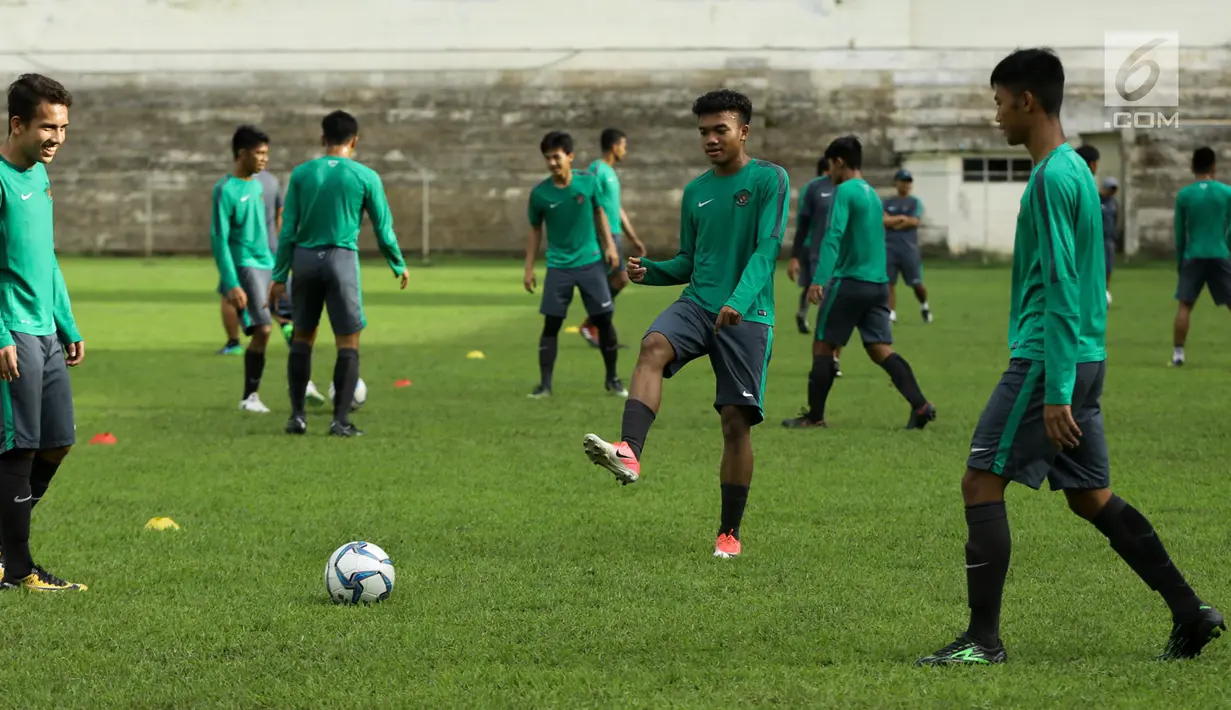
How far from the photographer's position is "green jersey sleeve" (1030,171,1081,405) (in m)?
4.77

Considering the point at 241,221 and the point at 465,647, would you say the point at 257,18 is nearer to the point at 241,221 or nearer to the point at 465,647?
the point at 241,221

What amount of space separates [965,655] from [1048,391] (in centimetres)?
90

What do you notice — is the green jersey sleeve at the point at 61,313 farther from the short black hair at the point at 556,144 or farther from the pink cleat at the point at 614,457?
the short black hair at the point at 556,144

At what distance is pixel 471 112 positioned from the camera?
40.8 metres

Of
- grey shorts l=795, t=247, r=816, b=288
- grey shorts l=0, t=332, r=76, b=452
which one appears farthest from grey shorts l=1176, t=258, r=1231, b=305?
grey shorts l=0, t=332, r=76, b=452

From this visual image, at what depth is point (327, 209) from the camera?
1073 centimetres

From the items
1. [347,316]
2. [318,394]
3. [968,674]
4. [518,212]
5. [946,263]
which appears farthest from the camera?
[518,212]

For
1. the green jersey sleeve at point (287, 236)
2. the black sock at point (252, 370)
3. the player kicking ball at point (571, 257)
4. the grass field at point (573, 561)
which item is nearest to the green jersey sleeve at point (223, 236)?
the black sock at point (252, 370)

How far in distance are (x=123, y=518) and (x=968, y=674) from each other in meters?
4.64

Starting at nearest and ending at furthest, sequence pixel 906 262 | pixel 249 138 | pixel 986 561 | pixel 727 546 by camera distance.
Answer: pixel 986 561 < pixel 727 546 < pixel 249 138 < pixel 906 262

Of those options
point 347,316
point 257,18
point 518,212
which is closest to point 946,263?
point 518,212

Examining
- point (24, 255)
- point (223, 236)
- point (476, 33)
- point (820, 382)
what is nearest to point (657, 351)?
point (24, 255)

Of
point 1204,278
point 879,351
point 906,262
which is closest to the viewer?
point 879,351

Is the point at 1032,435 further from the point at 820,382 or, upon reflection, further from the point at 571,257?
the point at 571,257
